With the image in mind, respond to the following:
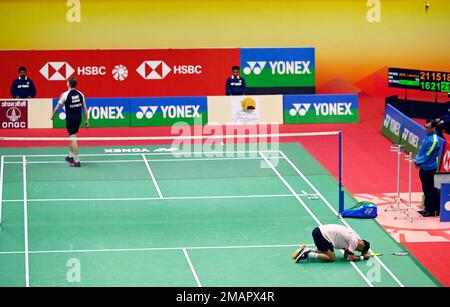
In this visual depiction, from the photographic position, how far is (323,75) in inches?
1314

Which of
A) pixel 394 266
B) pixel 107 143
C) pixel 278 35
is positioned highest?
pixel 278 35

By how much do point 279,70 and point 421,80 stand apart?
4.37 m

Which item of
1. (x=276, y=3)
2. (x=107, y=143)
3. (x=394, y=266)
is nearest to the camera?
(x=394, y=266)

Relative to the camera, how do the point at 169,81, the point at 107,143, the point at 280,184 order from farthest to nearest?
the point at 169,81, the point at 107,143, the point at 280,184

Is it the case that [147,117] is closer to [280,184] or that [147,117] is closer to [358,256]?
[280,184]

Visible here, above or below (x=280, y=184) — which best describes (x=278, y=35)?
above

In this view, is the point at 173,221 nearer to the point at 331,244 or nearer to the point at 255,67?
the point at 331,244

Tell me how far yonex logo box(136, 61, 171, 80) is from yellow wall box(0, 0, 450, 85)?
225 centimetres

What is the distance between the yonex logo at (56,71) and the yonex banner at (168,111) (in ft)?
9.75

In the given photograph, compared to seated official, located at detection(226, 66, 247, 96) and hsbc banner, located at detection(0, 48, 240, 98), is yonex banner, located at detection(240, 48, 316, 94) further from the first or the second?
seated official, located at detection(226, 66, 247, 96)

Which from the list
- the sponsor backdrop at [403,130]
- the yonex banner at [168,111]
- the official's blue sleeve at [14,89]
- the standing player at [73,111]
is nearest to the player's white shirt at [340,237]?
the sponsor backdrop at [403,130]

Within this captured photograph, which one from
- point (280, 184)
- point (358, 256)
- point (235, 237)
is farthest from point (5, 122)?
point (358, 256)

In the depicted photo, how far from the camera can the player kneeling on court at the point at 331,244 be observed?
1647cm

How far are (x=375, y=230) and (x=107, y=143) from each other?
980 cm
